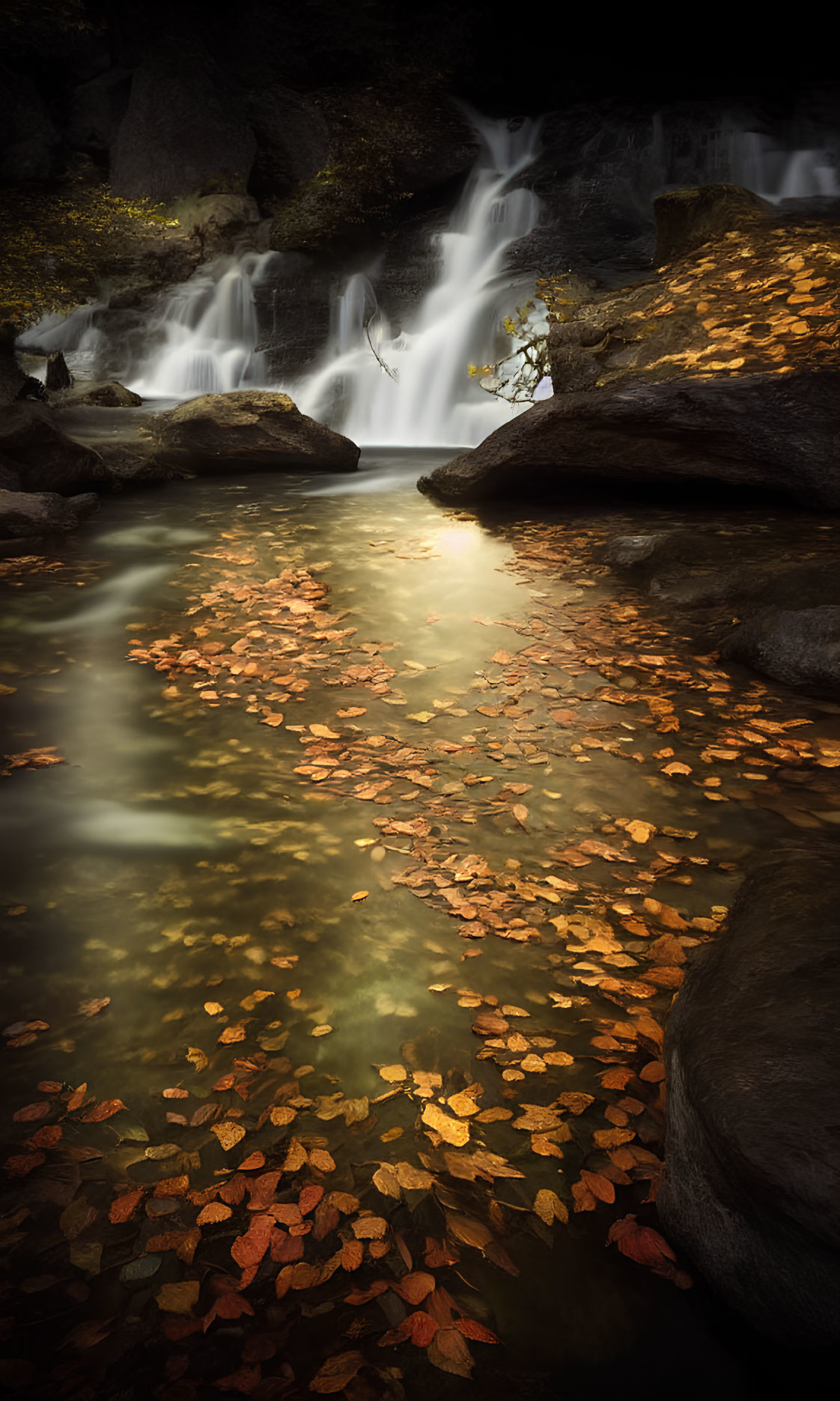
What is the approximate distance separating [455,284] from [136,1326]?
20908 mm

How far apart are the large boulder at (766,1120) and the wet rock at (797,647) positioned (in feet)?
8.41

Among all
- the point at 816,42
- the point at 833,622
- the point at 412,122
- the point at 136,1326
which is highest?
the point at 816,42

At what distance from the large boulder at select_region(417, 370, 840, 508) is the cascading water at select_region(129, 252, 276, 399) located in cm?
1247

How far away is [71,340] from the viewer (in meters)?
22.9

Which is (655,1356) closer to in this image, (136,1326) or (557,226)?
(136,1326)

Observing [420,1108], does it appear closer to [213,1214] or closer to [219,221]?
[213,1214]

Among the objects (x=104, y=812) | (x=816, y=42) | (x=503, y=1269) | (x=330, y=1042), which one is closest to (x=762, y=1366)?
(x=503, y=1269)

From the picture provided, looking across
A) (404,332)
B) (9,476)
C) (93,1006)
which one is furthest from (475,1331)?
(404,332)

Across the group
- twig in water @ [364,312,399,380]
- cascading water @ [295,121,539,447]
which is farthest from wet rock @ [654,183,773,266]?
twig in water @ [364,312,399,380]

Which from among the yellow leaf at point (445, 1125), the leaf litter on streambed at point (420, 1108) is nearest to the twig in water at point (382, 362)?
the leaf litter on streambed at point (420, 1108)

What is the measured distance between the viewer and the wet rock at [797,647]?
14.1 feet

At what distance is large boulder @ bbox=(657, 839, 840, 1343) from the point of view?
1423 millimetres

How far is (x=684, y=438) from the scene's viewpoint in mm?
7324

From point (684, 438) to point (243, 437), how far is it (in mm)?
7049
